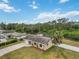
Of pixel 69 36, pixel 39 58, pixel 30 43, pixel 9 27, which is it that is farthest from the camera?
pixel 9 27

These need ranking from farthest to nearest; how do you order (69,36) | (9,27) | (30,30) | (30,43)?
(9,27)
(30,30)
(69,36)
(30,43)

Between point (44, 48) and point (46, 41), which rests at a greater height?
point (46, 41)

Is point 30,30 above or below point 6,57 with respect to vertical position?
above

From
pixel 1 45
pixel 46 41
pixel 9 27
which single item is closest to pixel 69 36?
pixel 46 41

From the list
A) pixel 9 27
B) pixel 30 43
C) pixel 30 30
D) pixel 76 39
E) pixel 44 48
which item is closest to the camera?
pixel 44 48

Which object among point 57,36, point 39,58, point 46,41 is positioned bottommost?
point 39,58

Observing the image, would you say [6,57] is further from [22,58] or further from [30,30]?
[30,30]

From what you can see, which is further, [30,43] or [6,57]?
[30,43]

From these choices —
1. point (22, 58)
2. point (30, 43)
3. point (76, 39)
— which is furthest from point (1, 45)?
point (76, 39)

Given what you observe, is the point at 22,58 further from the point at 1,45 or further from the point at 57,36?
the point at 1,45
